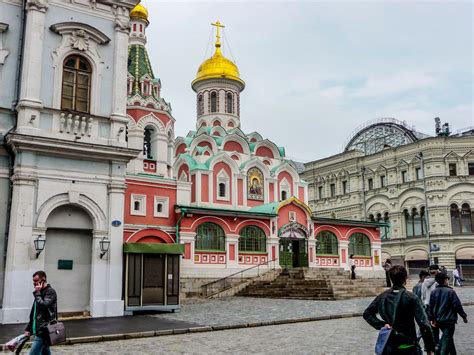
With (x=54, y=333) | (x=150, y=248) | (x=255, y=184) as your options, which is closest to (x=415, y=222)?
(x=255, y=184)

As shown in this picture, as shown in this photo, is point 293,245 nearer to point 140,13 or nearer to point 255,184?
point 255,184

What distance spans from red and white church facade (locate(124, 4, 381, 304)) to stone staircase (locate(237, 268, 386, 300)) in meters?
1.55

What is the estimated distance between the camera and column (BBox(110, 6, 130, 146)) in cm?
1762

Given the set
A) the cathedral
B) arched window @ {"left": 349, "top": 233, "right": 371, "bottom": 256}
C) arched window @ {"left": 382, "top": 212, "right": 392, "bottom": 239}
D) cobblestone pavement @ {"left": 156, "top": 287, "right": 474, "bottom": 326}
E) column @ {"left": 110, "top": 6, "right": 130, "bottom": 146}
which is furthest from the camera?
arched window @ {"left": 382, "top": 212, "right": 392, "bottom": 239}

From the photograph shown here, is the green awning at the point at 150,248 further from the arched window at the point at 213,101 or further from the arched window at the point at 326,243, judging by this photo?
the arched window at the point at 213,101

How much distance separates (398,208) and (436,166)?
5017 millimetres

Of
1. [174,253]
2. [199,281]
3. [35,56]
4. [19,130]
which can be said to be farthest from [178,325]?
[199,281]

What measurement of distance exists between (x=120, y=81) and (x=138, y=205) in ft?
21.8

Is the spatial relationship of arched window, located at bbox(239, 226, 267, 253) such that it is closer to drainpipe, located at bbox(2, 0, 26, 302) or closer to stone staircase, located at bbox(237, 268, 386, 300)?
stone staircase, located at bbox(237, 268, 386, 300)

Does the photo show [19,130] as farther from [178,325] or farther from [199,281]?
[199,281]

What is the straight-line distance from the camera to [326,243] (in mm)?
30938

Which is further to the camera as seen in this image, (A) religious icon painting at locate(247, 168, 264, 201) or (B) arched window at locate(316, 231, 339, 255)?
(A) religious icon painting at locate(247, 168, 264, 201)

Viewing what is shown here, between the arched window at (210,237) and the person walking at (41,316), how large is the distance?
17815mm

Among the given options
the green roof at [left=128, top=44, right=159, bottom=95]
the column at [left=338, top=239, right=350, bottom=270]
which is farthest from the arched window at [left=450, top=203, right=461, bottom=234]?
the green roof at [left=128, top=44, right=159, bottom=95]
